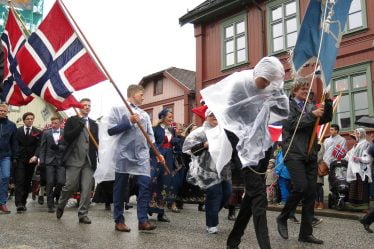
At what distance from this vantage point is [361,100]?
1495cm

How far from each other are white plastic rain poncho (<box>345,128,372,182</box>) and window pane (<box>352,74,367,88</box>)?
5.57m

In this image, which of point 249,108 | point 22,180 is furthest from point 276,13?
point 249,108

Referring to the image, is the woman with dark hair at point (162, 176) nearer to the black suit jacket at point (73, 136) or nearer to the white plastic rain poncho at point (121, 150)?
the black suit jacket at point (73, 136)

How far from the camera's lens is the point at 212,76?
819 inches

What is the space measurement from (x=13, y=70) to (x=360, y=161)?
6.86 metres

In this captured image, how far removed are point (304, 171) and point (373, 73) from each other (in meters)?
10.2

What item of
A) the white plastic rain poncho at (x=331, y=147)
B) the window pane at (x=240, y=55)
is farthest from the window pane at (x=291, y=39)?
the white plastic rain poncho at (x=331, y=147)

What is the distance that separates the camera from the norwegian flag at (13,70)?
318 inches

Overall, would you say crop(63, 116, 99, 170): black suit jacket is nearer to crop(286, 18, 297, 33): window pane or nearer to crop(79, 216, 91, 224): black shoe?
crop(79, 216, 91, 224): black shoe

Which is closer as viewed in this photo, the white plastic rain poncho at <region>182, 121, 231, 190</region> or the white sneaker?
the white sneaker

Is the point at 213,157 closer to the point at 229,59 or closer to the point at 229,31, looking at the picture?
the point at 229,59

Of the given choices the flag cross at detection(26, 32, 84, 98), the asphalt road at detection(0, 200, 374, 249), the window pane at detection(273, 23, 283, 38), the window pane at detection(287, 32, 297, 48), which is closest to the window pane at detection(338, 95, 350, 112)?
the window pane at detection(287, 32, 297, 48)

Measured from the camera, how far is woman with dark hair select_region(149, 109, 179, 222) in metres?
7.93

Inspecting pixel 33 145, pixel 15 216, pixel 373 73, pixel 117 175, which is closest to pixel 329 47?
pixel 117 175
